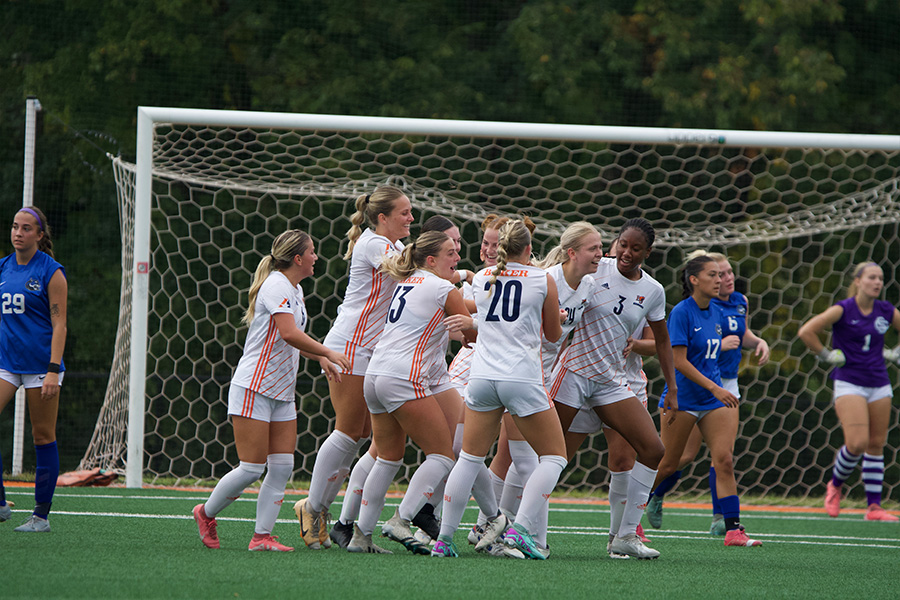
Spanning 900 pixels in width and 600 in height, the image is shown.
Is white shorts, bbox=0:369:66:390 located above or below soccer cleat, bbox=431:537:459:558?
above

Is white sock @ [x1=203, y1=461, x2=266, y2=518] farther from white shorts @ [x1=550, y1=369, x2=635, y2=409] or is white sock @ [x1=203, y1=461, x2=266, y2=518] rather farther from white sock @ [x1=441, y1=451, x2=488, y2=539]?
white shorts @ [x1=550, y1=369, x2=635, y2=409]

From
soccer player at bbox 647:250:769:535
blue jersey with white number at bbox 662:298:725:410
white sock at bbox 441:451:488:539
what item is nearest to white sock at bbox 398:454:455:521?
white sock at bbox 441:451:488:539

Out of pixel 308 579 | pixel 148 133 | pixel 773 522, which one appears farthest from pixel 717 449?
pixel 148 133

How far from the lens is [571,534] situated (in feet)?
22.3

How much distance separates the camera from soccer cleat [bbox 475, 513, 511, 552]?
545 centimetres

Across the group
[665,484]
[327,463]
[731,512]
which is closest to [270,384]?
[327,463]

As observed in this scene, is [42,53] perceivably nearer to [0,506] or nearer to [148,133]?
[148,133]

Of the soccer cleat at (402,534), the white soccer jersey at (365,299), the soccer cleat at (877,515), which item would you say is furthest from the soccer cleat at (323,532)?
the soccer cleat at (877,515)

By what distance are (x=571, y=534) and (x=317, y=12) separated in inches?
412

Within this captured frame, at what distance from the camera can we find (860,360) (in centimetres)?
838

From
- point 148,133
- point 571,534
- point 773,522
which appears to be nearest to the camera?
point 571,534

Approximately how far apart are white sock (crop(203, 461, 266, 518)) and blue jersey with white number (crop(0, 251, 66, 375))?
145 centimetres

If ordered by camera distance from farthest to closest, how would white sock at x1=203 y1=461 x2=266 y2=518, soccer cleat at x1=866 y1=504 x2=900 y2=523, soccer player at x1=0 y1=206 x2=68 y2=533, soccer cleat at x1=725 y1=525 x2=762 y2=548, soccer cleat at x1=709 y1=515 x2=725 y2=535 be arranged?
soccer cleat at x1=866 y1=504 x2=900 y2=523, soccer cleat at x1=709 y1=515 x2=725 y2=535, soccer cleat at x1=725 y1=525 x2=762 y2=548, soccer player at x1=0 y1=206 x2=68 y2=533, white sock at x1=203 y1=461 x2=266 y2=518

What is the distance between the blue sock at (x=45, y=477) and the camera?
5.62m
